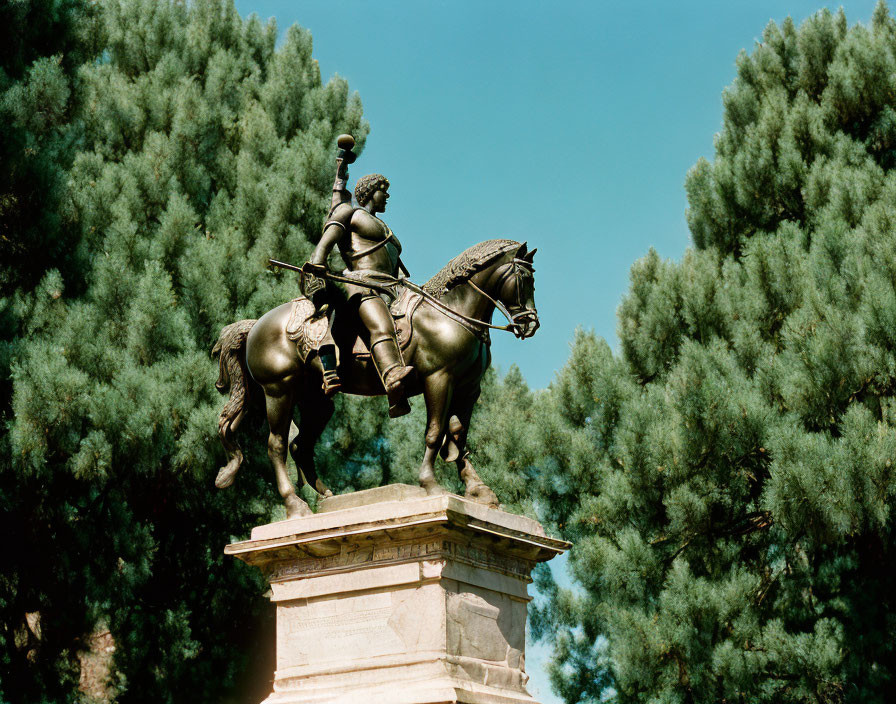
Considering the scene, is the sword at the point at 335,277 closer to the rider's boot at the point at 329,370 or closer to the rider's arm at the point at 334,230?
the rider's arm at the point at 334,230

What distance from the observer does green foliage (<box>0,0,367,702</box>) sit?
1009 centimetres

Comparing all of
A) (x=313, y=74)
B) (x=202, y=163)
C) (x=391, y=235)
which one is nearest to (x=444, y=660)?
(x=391, y=235)

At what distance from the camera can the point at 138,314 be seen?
10750 mm

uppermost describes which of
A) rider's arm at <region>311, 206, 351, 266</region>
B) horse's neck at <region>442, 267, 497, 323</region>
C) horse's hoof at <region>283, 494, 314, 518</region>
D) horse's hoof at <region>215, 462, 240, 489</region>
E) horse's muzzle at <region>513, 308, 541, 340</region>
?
rider's arm at <region>311, 206, 351, 266</region>

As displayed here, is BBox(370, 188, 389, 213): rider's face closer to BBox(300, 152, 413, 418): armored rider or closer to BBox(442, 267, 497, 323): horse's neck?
BBox(300, 152, 413, 418): armored rider

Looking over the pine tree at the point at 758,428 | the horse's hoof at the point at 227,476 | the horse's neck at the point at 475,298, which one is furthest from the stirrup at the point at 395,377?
the pine tree at the point at 758,428

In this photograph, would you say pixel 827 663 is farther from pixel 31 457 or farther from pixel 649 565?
pixel 31 457

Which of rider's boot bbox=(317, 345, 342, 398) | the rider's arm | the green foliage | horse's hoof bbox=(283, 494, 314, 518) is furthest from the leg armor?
the green foliage

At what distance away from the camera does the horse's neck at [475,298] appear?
6.30 m

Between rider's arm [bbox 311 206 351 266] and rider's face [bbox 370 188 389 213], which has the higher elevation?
rider's face [bbox 370 188 389 213]

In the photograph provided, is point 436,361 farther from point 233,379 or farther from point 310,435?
point 233,379

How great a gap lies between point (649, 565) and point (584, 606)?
1088 mm

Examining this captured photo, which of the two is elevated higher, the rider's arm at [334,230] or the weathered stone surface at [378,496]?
the rider's arm at [334,230]

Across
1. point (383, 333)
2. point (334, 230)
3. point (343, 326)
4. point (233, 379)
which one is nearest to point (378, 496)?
point (383, 333)
